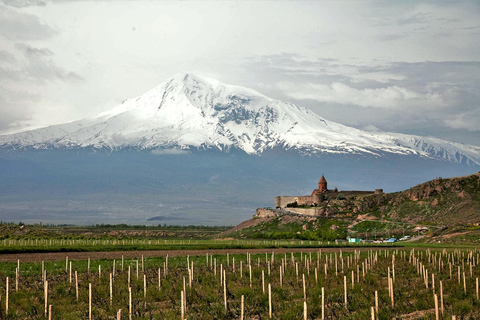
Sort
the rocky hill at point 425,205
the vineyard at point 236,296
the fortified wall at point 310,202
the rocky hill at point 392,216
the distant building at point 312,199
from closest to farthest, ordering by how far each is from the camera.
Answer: the vineyard at point 236,296 → the rocky hill at point 392,216 → the rocky hill at point 425,205 → the fortified wall at point 310,202 → the distant building at point 312,199

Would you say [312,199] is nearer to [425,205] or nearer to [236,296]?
[425,205]

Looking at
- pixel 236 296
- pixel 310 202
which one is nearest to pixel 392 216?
pixel 310 202

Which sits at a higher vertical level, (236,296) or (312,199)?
(312,199)

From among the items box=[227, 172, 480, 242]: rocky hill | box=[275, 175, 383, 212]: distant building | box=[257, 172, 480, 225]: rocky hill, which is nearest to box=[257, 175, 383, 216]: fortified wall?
box=[275, 175, 383, 212]: distant building

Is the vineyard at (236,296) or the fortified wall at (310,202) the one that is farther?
the fortified wall at (310,202)

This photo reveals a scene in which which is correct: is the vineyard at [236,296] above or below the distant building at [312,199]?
below

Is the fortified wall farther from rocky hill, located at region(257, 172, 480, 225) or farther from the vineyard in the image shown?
the vineyard

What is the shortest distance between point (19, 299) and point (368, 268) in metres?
19.7

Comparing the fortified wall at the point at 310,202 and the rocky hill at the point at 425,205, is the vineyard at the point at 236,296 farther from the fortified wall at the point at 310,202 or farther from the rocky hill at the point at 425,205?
the fortified wall at the point at 310,202

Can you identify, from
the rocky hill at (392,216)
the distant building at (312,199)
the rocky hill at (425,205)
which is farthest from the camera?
the distant building at (312,199)

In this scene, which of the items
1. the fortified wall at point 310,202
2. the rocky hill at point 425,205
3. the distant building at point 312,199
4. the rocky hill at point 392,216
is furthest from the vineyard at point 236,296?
the distant building at point 312,199

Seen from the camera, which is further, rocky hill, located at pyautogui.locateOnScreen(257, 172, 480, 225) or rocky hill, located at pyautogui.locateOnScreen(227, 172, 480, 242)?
rocky hill, located at pyautogui.locateOnScreen(257, 172, 480, 225)

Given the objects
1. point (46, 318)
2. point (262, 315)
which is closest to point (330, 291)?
point (262, 315)

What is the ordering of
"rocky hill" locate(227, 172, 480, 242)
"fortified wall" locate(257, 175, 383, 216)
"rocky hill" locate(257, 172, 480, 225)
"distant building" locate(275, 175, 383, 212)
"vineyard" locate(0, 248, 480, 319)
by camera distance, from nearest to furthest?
"vineyard" locate(0, 248, 480, 319), "rocky hill" locate(227, 172, 480, 242), "rocky hill" locate(257, 172, 480, 225), "fortified wall" locate(257, 175, 383, 216), "distant building" locate(275, 175, 383, 212)
